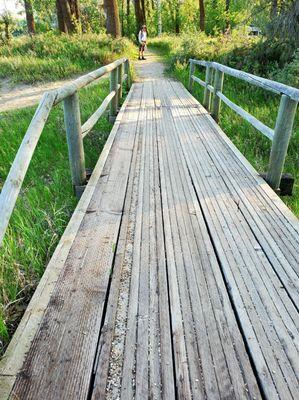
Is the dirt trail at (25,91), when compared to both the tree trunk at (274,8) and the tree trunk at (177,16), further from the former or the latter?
the tree trunk at (177,16)

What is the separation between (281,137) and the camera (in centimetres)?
328

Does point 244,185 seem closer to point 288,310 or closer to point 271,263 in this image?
point 271,263

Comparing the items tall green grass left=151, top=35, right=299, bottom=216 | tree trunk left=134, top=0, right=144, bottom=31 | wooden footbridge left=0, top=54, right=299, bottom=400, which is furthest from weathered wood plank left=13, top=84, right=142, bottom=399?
tree trunk left=134, top=0, right=144, bottom=31

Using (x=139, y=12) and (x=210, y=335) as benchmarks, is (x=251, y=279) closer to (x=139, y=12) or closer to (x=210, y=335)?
(x=210, y=335)

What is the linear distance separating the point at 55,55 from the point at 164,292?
585 inches

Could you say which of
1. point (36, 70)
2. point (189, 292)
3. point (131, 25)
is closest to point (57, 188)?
point (189, 292)

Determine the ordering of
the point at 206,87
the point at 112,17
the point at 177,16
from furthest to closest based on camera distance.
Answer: the point at 177,16 → the point at 112,17 → the point at 206,87

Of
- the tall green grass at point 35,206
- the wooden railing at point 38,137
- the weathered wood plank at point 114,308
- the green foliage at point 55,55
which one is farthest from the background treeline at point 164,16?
the weathered wood plank at point 114,308

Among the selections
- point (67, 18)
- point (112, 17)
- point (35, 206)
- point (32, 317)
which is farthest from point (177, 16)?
point (32, 317)

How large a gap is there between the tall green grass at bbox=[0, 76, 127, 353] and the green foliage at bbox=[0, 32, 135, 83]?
5.12m

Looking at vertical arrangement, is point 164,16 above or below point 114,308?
above

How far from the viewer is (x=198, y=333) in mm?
1742

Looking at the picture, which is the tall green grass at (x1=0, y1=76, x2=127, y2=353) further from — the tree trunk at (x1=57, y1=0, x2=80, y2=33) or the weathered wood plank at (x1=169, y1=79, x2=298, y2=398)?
the tree trunk at (x1=57, y1=0, x2=80, y2=33)

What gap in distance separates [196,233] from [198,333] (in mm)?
977
